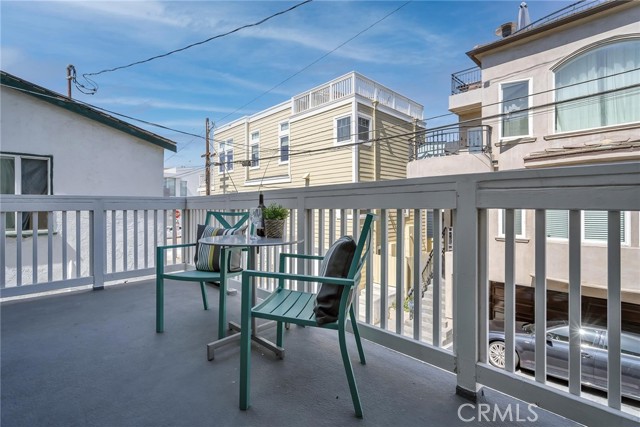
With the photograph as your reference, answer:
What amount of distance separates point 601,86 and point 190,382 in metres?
6.34

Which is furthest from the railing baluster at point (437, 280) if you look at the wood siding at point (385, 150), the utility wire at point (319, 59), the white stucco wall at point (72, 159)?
the wood siding at point (385, 150)

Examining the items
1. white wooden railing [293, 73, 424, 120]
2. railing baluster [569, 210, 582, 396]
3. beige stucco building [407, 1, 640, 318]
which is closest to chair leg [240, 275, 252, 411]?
railing baluster [569, 210, 582, 396]

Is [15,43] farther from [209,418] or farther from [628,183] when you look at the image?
[628,183]

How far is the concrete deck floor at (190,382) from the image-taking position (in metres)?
1.40

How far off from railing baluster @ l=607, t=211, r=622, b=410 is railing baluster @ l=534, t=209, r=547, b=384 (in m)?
0.21

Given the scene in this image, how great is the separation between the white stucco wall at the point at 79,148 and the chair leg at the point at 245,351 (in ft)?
16.7

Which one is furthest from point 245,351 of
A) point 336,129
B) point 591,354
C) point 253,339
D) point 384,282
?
point 336,129

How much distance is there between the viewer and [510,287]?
1461mm

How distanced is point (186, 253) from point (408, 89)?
25.0 ft

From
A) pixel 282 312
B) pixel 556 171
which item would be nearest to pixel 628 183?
pixel 556 171

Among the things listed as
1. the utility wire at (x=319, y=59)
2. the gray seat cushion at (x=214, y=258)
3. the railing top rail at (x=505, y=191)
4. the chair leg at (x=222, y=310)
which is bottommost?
the chair leg at (x=222, y=310)

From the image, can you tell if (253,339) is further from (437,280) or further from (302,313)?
(437,280)

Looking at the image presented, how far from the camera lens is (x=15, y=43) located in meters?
4.72

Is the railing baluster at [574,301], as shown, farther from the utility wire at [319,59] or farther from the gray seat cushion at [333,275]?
the utility wire at [319,59]
